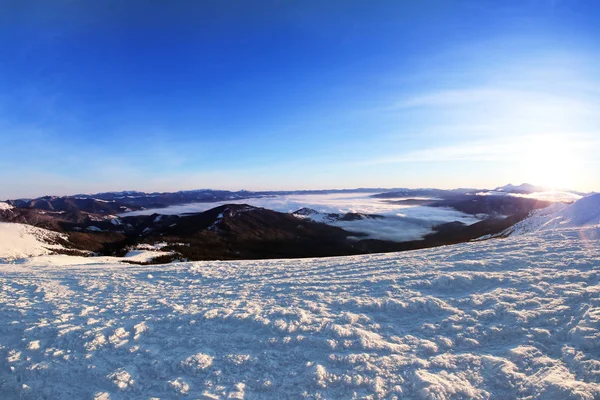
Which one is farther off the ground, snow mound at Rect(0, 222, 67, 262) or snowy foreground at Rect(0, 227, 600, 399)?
snowy foreground at Rect(0, 227, 600, 399)

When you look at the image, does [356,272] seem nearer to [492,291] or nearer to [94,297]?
[492,291]

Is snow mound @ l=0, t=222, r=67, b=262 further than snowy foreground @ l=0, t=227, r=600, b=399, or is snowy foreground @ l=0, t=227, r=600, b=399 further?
snow mound @ l=0, t=222, r=67, b=262

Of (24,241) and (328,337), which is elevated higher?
(328,337)

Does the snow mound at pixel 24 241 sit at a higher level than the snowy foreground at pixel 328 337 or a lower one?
lower

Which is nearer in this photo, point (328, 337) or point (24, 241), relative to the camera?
point (328, 337)

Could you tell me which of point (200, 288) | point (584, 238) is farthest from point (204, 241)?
point (584, 238)
